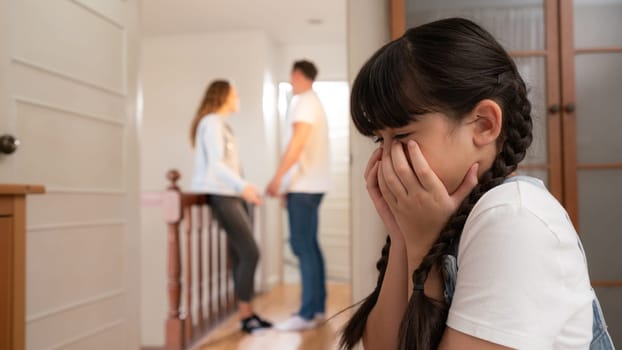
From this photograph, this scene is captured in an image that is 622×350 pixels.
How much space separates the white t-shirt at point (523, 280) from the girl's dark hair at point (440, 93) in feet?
0.27

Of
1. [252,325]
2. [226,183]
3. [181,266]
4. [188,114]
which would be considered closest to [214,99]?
[226,183]

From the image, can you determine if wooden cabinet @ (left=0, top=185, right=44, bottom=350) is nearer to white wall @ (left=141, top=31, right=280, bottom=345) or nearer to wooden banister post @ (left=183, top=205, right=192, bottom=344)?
wooden banister post @ (left=183, top=205, right=192, bottom=344)

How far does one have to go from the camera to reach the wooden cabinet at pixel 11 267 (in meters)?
1.18

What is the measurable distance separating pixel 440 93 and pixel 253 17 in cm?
469

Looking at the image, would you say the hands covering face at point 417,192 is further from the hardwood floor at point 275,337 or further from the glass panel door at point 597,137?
the hardwood floor at point 275,337

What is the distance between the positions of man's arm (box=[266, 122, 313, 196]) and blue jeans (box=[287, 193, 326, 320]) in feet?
0.40

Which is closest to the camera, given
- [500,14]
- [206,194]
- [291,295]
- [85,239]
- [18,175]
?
[18,175]

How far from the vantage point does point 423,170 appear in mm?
754

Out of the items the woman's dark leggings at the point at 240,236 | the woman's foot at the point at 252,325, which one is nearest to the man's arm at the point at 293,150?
the woman's dark leggings at the point at 240,236

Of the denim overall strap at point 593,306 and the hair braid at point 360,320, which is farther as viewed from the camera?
the hair braid at point 360,320

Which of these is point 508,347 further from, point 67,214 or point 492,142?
point 67,214

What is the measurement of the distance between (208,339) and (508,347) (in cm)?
294

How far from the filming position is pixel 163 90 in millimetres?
5766

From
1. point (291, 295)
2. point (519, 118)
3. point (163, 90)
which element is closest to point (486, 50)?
point (519, 118)
